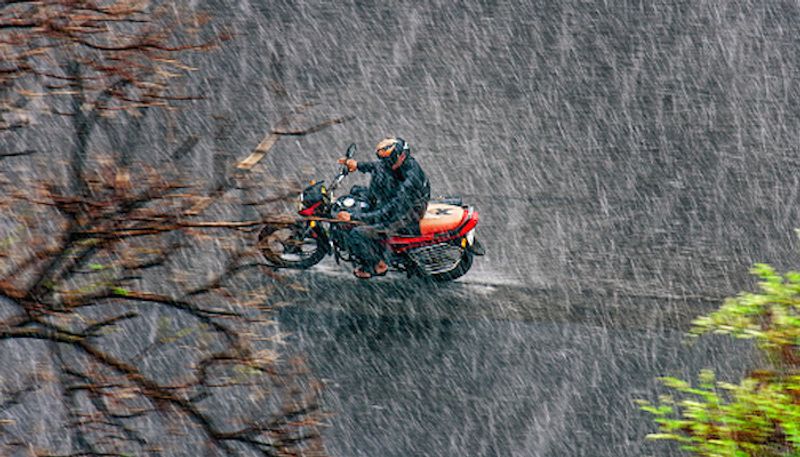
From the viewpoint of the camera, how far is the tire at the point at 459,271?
1010cm

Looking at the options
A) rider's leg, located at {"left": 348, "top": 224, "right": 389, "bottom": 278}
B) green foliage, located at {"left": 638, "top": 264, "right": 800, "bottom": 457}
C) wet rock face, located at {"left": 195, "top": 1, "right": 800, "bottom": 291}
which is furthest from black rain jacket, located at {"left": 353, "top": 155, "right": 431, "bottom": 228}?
green foliage, located at {"left": 638, "top": 264, "right": 800, "bottom": 457}

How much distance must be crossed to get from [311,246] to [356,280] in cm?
82

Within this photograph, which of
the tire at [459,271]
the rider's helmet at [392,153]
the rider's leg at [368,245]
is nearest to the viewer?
the rider's helmet at [392,153]

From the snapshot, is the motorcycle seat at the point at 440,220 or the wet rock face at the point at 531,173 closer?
the wet rock face at the point at 531,173

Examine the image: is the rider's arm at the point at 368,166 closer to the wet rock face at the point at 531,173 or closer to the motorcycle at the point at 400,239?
→ the motorcycle at the point at 400,239

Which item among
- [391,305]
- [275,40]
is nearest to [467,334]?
[391,305]

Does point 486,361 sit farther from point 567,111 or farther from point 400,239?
point 567,111

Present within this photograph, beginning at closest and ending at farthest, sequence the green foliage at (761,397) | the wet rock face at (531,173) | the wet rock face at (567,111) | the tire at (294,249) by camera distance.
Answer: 1. the green foliage at (761,397)
2. the wet rock face at (531,173)
3. the tire at (294,249)
4. the wet rock face at (567,111)

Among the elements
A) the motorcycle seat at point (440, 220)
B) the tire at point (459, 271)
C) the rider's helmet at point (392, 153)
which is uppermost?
the rider's helmet at point (392, 153)

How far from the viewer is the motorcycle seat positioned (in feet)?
32.1

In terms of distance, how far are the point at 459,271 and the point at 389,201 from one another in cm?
115

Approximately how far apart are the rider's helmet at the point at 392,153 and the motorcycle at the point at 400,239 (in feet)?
1.92

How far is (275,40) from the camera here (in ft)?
44.9

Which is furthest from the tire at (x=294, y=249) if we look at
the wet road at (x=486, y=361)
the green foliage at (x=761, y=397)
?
the green foliage at (x=761, y=397)
